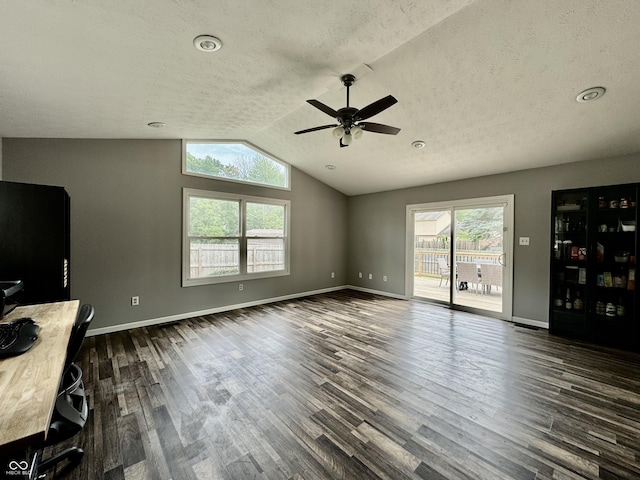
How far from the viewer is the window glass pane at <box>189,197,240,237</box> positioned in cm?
461

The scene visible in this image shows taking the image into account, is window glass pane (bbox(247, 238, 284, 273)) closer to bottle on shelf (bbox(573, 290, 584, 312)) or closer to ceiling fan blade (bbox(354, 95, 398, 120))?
ceiling fan blade (bbox(354, 95, 398, 120))

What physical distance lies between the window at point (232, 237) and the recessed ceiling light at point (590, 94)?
4.58 meters

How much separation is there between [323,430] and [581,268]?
414cm

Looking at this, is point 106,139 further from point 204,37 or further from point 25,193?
point 204,37

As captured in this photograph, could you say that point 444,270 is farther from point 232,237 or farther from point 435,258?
point 232,237

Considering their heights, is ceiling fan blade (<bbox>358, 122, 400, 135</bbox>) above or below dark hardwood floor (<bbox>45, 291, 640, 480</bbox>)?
above

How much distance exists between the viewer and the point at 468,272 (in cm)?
500

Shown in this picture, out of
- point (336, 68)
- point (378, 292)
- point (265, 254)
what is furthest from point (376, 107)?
point (378, 292)

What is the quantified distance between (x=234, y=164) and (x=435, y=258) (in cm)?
435

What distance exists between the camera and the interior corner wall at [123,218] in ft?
11.4

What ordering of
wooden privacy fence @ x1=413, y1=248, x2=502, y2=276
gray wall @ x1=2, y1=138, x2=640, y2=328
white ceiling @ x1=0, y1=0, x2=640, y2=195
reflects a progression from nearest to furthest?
1. white ceiling @ x1=0, y1=0, x2=640, y2=195
2. gray wall @ x1=2, y1=138, x2=640, y2=328
3. wooden privacy fence @ x1=413, y1=248, x2=502, y2=276

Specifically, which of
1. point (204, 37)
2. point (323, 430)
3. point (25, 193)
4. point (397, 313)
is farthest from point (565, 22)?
point (25, 193)

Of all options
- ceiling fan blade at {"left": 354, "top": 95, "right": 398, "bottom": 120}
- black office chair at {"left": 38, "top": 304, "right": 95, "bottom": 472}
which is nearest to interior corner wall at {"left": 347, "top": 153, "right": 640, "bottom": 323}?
ceiling fan blade at {"left": 354, "top": 95, "right": 398, "bottom": 120}

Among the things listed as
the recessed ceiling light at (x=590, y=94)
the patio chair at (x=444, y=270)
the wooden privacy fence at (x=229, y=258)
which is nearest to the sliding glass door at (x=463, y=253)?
the patio chair at (x=444, y=270)
